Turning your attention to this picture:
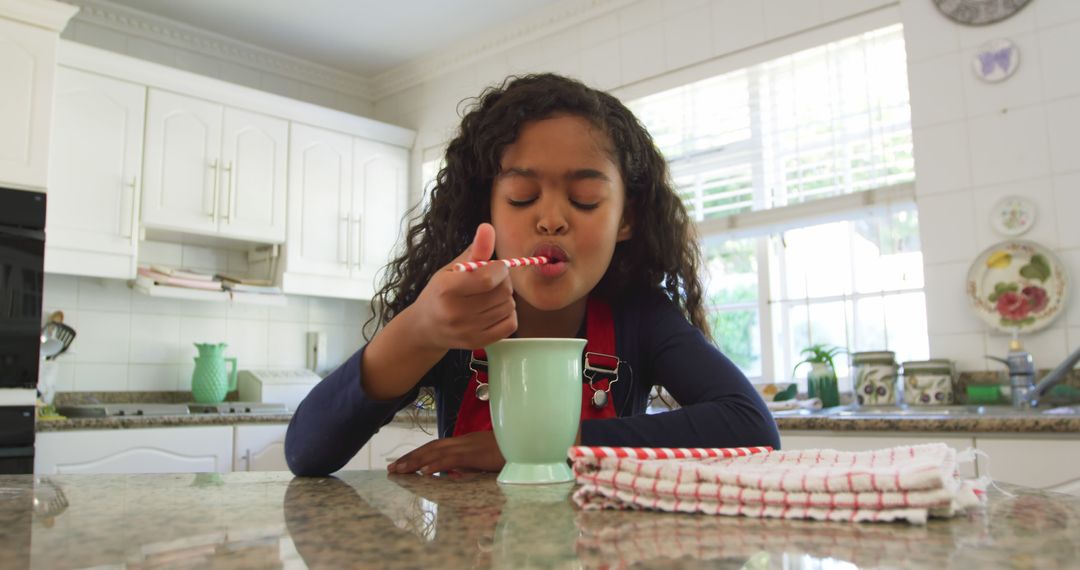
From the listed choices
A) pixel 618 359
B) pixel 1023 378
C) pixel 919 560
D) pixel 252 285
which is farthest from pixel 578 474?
pixel 252 285

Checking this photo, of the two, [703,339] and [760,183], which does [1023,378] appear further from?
[703,339]

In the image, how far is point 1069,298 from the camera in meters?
2.19

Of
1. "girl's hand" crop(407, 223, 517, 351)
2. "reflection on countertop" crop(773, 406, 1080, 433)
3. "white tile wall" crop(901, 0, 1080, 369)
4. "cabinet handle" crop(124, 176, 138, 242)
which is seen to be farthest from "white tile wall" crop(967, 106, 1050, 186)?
"cabinet handle" crop(124, 176, 138, 242)

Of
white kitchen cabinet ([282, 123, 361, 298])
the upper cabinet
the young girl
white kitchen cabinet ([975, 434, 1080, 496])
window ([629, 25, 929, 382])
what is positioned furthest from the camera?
white kitchen cabinet ([282, 123, 361, 298])

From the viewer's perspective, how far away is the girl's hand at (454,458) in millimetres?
802

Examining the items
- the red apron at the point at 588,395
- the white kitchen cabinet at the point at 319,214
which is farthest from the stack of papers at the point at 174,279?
the red apron at the point at 588,395

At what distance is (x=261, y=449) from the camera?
10.2 feet

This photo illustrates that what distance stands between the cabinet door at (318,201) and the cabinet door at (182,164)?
35 centimetres

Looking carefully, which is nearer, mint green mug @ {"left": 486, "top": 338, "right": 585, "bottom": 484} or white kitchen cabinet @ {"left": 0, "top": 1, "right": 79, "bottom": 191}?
mint green mug @ {"left": 486, "top": 338, "right": 585, "bottom": 484}

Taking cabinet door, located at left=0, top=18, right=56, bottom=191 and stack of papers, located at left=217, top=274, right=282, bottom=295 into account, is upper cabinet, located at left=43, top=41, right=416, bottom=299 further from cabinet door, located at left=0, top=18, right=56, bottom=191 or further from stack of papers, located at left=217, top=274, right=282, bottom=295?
cabinet door, located at left=0, top=18, right=56, bottom=191

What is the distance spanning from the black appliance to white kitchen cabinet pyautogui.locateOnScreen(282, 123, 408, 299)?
107 centimetres

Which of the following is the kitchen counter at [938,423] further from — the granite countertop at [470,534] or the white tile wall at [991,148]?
the granite countertop at [470,534]

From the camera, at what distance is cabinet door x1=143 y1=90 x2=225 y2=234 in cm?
319

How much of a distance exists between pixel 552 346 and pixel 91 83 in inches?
119
